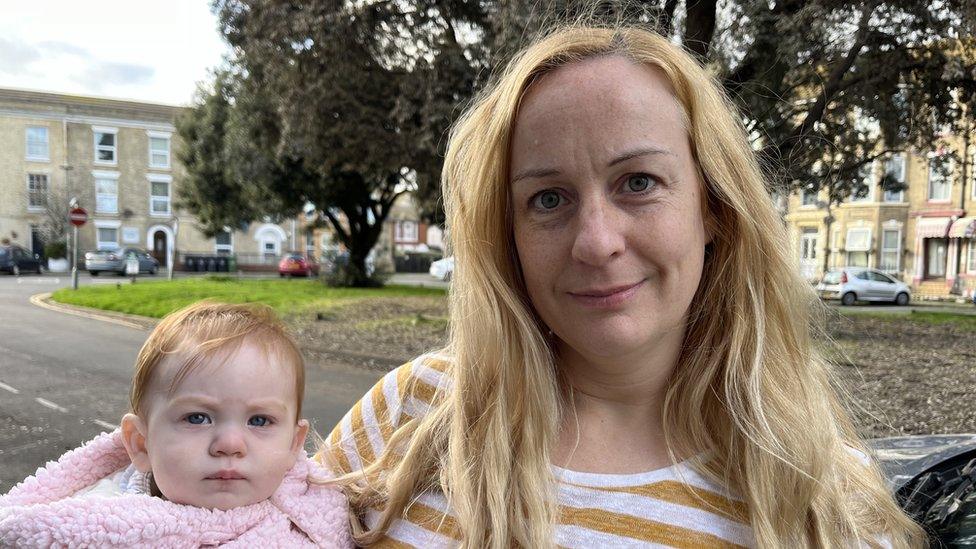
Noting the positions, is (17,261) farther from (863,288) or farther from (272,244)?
(863,288)

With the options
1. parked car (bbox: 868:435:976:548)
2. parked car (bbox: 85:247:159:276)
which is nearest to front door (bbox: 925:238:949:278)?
parked car (bbox: 868:435:976:548)

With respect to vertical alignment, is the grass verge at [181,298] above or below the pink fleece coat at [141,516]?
below

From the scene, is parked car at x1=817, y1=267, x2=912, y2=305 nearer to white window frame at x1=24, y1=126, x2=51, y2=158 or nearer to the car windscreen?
the car windscreen

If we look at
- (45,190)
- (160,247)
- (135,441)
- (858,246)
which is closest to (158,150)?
(160,247)

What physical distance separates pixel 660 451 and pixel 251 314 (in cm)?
101

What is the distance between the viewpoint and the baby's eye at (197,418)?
143cm

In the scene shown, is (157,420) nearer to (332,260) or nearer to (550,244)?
(550,244)

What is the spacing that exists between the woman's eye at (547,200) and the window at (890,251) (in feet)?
117

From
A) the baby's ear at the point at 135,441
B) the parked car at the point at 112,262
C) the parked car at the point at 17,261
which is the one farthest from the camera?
the parked car at the point at 112,262

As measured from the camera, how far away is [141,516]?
1.33 m

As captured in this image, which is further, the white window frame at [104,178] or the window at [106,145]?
the window at [106,145]

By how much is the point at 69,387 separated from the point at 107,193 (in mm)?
39132

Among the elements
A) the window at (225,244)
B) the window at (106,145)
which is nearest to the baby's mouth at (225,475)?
the window at (225,244)

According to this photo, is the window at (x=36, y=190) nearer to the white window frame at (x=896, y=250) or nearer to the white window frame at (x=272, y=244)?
the white window frame at (x=272, y=244)
